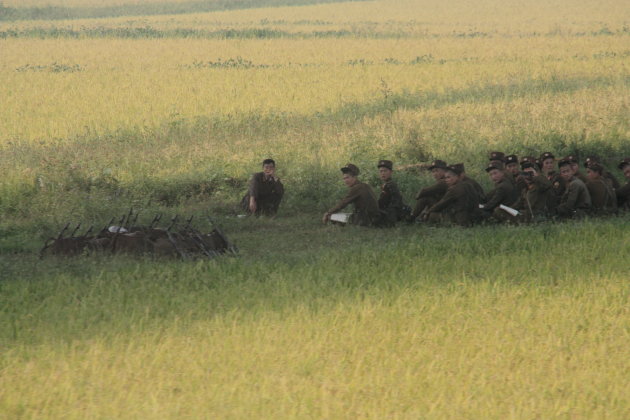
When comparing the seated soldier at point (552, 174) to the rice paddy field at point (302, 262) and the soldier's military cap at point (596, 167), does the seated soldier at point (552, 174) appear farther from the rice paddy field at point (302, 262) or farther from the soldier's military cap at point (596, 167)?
the rice paddy field at point (302, 262)

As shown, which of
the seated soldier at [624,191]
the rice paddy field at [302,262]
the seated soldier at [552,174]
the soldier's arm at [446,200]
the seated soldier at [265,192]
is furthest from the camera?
the seated soldier at [265,192]

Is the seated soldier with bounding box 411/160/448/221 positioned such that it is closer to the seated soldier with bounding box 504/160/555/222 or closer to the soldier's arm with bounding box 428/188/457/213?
the soldier's arm with bounding box 428/188/457/213

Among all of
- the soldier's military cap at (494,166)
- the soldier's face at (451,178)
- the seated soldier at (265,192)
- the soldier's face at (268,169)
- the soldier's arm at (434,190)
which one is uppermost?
the soldier's military cap at (494,166)

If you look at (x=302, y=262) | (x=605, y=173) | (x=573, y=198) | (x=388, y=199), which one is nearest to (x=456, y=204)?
(x=388, y=199)

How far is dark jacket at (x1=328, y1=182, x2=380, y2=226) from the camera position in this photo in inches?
528

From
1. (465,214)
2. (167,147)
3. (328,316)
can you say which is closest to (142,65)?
(167,147)

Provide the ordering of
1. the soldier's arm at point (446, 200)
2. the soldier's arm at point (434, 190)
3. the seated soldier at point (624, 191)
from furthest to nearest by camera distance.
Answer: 1. the seated soldier at point (624, 191)
2. the soldier's arm at point (434, 190)
3. the soldier's arm at point (446, 200)

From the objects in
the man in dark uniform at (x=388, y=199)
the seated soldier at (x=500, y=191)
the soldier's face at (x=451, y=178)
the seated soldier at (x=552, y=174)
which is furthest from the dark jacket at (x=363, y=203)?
the seated soldier at (x=552, y=174)

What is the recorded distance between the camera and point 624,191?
14258 millimetres

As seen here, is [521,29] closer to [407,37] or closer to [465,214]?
[407,37]

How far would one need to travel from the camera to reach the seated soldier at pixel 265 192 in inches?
569

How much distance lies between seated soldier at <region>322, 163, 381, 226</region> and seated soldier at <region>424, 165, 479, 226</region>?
0.78 meters

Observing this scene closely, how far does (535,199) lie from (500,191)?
1.53ft

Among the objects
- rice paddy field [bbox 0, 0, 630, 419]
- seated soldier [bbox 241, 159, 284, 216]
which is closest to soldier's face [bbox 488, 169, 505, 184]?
rice paddy field [bbox 0, 0, 630, 419]
